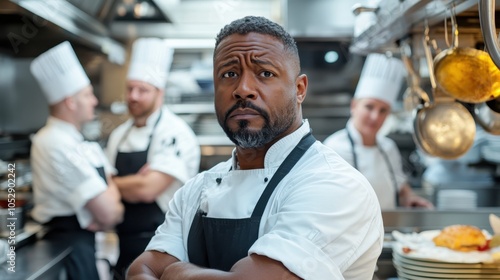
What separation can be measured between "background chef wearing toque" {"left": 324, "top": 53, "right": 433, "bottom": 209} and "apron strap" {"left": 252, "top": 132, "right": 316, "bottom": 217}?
76.3 inches

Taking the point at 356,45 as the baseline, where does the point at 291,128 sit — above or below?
below

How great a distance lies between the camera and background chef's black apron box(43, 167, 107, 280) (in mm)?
2500

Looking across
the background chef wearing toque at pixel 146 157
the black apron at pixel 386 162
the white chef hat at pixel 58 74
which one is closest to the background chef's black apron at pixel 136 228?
the background chef wearing toque at pixel 146 157

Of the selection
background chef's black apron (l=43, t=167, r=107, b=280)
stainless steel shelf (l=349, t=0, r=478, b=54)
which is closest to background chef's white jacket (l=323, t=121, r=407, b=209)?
stainless steel shelf (l=349, t=0, r=478, b=54)

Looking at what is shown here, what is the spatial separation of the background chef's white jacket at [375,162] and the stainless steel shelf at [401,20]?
0.90 m

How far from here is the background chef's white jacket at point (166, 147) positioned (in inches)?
114

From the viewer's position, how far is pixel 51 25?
9.20 ft

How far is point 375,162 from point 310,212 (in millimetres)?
2253

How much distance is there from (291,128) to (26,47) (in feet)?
8.40

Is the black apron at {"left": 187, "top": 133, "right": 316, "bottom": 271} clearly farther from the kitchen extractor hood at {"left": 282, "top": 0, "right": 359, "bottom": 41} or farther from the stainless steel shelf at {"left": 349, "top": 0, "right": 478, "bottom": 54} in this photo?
the kitchen extractor hood at {"left": 282, "top": 0, "right": 359, "bottom": 41}

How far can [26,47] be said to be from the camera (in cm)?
340

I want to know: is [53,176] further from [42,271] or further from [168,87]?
[168,87]

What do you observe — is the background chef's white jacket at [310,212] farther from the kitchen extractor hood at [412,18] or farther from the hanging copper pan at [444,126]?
the hanging copper pan at [444,126]

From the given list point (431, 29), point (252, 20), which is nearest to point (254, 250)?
point (252, 20)
